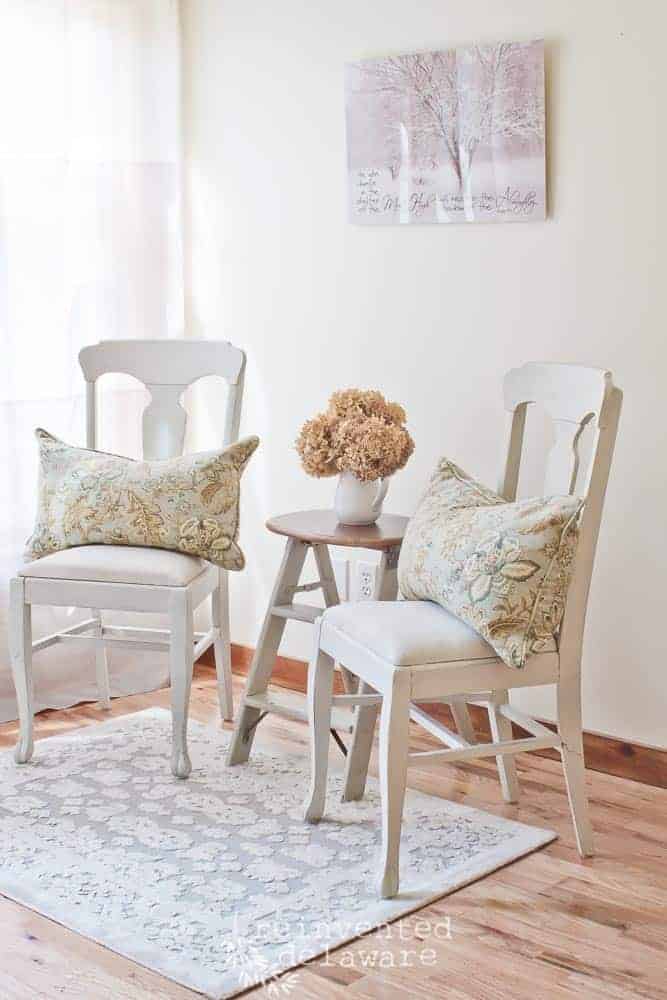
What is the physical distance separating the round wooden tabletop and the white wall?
38cm

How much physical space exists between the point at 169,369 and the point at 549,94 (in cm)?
112

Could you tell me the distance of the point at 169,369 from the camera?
11.0 ft

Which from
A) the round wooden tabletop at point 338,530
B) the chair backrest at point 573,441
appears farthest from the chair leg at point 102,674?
the chair backrest at point 573,441

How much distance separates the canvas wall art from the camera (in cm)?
303

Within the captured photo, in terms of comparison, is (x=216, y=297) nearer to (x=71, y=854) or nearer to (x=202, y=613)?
(x=202, y=613)

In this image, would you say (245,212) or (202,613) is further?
(202,613)

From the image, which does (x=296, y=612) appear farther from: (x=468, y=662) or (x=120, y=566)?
(x=468, y=662)

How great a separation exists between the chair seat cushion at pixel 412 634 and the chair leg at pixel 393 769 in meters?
0.06

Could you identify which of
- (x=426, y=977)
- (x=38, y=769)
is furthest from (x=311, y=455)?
(x=426, y=977)

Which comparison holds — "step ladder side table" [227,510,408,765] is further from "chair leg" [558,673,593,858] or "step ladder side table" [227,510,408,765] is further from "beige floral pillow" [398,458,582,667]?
"chair leg" [558,673,593,858]

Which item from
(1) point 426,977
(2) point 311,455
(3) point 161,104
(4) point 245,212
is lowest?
(1) point 426,977

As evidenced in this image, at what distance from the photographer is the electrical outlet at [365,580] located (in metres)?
3.49

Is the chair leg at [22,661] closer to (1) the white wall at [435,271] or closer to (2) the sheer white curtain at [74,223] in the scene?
(2) the sheer white curtain at [74,223]

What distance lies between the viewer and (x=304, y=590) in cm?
304
